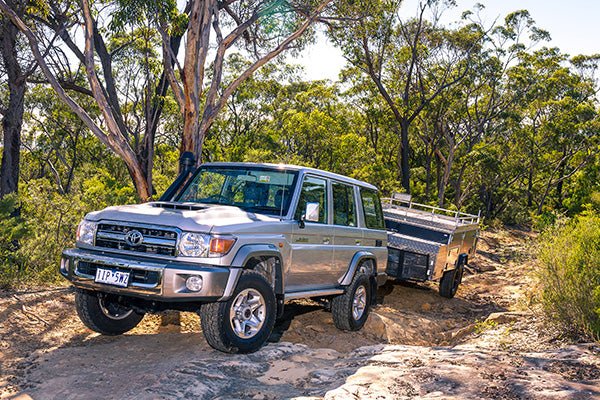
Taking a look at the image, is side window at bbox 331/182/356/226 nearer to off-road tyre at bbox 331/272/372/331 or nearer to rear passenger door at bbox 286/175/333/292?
rear passenger door at bbox 286/175/333/292

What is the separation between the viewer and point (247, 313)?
5.61 meters

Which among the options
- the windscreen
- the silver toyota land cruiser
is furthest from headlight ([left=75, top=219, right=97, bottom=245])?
the windscreen

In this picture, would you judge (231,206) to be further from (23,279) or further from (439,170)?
(439,170)

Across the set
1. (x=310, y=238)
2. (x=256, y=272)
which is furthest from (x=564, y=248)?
(x=256, y=272)

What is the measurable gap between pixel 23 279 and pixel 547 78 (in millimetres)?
30630

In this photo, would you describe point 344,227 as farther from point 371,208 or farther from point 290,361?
point 290,361

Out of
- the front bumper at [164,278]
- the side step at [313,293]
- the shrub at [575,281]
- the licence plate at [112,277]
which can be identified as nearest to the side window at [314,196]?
the side step at [313,293]

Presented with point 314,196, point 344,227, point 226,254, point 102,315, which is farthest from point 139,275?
point 344,227

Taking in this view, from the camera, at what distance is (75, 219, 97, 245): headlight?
5641 millimetres

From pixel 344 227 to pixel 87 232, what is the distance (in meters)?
3.02

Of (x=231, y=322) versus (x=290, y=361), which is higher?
(x=231, y=322)

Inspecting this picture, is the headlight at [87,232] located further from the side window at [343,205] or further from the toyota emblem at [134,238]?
the side window at [343,205]

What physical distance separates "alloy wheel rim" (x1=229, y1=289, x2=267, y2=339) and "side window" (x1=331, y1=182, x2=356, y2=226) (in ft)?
5.85

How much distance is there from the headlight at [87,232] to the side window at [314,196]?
6.69ft
